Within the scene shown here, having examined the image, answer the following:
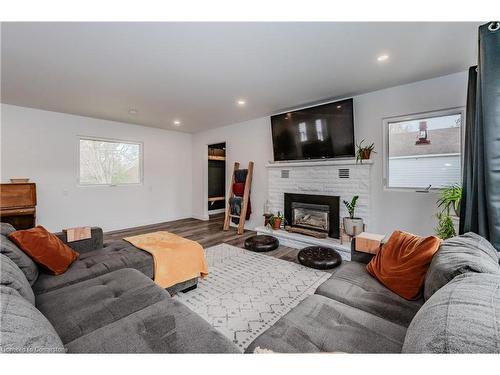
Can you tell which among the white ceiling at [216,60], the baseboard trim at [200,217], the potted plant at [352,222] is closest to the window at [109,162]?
the white ceiling at [216,60]

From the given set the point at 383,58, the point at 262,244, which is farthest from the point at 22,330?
the point at 383,58

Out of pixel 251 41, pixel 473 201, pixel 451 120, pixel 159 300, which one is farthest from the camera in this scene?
pixel 451 120

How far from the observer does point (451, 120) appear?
287 cm

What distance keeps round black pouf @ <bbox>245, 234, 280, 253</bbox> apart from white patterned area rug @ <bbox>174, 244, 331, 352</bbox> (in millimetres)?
215

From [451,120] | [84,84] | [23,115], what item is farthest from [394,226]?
[23,115]

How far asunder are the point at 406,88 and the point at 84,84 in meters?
4.37

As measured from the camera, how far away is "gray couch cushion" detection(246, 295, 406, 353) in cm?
99

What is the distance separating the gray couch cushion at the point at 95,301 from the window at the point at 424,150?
11.1 ft

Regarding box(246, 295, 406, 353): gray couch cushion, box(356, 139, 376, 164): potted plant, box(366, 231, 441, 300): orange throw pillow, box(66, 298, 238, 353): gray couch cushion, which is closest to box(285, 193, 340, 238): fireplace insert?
box(356, 139, 376, 164): potted plant

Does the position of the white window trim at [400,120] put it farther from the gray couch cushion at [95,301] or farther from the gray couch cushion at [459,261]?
the gray couch cushion at [95,301]

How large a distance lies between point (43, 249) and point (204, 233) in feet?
10.1

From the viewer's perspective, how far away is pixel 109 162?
16.4 feet

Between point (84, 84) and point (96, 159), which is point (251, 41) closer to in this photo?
point (84, 84)

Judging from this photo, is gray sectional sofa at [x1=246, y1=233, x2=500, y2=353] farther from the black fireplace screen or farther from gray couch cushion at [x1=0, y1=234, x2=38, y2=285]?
the black fireplace screen
